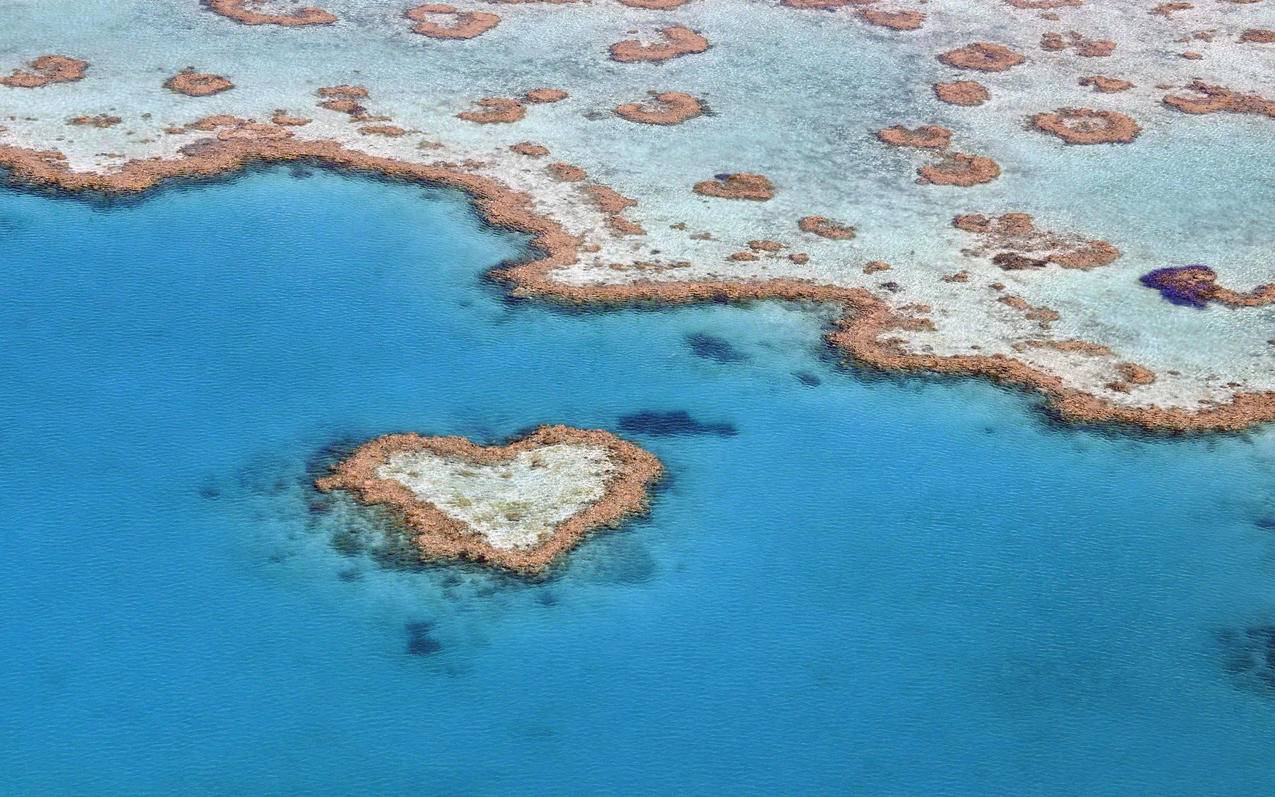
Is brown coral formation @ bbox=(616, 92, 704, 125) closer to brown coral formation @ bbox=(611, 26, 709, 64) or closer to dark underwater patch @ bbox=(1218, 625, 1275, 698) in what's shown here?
brown coral formation @ bbox=(611, 26, 709, 64)

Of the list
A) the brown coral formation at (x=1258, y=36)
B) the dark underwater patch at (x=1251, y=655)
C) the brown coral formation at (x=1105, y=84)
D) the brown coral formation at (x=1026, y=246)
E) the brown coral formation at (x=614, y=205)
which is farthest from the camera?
the brown coral formation at (x=1258, y=36)

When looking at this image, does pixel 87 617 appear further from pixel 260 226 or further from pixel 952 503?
pixel 952 503

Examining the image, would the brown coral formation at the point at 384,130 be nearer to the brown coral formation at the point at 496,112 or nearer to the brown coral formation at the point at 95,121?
the brown coral formation at the point at 496,112

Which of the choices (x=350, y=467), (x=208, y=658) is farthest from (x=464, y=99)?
(x=208, y=658)

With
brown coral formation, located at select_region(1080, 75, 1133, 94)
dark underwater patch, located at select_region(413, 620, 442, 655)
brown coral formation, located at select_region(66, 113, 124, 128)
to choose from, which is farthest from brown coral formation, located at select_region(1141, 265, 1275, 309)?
brown coral formation, located at select_region(66, 113, 124, 128)

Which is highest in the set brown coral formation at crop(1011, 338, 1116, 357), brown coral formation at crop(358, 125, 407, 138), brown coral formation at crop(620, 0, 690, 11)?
brown coral formation at crop(620, 0, 690, 11)

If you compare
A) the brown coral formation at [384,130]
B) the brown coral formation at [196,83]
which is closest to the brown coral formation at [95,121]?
the brown coral formation at [196,83]
